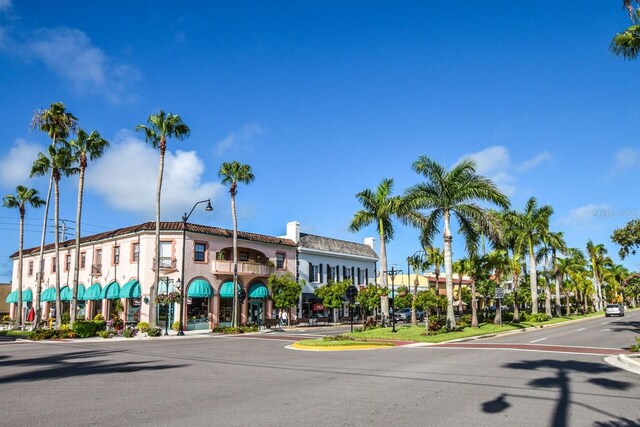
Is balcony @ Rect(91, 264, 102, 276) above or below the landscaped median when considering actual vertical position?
above

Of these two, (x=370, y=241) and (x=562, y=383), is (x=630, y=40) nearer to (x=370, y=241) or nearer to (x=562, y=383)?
(x=562, y=383)

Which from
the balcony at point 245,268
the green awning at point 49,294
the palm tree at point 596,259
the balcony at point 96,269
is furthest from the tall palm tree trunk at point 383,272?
the palm tree at point 596,259

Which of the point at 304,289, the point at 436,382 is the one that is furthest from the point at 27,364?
the point at 304,289

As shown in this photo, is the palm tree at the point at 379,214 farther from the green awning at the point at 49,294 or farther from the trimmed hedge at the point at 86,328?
the green awning at the point at 49,294

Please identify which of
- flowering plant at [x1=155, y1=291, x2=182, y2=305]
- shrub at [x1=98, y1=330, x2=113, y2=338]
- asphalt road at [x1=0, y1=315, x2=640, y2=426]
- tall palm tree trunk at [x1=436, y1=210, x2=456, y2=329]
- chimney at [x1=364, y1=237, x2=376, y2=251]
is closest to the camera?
asphalt road at [x1=0, y1=315, x2=640, y2=426]

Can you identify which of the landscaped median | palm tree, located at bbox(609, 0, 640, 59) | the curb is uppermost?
palm tree, located at bbox(609, 0, 640, 59)

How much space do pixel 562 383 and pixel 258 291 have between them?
3576 cm

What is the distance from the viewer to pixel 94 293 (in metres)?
42.8

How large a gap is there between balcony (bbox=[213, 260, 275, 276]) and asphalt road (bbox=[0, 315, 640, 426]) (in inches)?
975

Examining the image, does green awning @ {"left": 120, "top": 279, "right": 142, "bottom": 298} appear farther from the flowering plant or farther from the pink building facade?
the flowering plant

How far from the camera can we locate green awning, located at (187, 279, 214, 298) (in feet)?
130

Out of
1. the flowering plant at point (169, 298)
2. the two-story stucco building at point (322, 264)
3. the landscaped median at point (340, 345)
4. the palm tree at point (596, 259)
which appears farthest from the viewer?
the palm tree at point (596, 259)

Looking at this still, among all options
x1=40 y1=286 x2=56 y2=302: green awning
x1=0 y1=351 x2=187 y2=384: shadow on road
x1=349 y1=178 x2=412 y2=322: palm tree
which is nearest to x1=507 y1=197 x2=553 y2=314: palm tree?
x1=349 y1=178 x2=412 y2=322: palm tree

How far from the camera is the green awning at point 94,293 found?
42412mm
